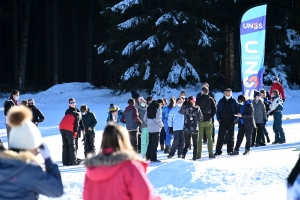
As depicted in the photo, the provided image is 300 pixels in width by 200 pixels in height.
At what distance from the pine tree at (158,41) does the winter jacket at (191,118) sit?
17.1m

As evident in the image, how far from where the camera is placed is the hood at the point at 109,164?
12.2ft

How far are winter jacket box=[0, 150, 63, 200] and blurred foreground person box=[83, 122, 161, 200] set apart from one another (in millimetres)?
265

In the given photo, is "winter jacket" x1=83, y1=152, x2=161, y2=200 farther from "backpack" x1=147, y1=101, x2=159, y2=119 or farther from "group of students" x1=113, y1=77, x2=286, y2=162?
"backpack" x1=147, y1=101, x2=159, y2=119

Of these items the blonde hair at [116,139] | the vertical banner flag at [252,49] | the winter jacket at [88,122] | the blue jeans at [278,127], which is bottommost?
the blue jeans at [278,127]

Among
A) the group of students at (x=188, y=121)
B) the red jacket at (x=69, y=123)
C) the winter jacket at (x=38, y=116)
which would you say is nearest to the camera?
the red jacket at (x=69, y=123)

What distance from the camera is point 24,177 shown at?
12.3ft

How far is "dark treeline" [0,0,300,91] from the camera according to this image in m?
32.2

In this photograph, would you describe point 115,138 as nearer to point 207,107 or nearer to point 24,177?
point 24,177

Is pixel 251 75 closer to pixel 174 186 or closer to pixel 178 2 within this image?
pixel 174 186

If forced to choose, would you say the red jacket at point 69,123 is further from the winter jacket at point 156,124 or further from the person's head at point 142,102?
the person's head at point 142,102

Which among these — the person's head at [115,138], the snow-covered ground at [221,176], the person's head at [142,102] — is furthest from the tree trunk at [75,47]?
the person's head at [115,138]

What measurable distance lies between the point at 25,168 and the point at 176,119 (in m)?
8.98

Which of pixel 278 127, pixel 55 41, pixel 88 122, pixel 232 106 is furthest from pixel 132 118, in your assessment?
pixel 55 41

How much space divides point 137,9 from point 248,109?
19140mm
